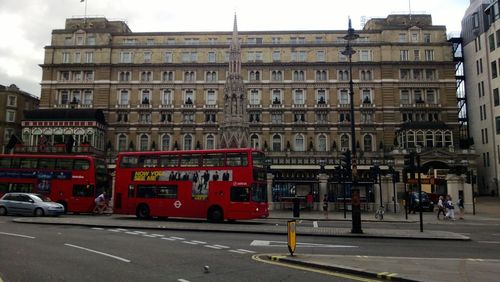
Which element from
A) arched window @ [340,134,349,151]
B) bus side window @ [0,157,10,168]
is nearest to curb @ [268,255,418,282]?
bus side window @ [0,157,10,168]

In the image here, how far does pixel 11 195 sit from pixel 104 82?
44.1 meters

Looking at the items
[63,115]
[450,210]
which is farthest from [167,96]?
[450,210]

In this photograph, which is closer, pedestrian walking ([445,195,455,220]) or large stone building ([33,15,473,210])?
pedestrian walking ([445,195,455,220])

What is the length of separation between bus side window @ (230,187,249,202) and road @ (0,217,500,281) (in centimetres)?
528

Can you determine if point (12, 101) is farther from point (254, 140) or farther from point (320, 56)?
point (320, 56)

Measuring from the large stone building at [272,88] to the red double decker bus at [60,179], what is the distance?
119ft

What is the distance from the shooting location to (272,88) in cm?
6806

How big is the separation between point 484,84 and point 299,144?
91.6 feet

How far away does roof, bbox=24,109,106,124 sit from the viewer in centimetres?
6288

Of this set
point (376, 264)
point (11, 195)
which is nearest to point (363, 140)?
point (11, 195)

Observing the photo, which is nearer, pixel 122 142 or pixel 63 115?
pixel 63 115

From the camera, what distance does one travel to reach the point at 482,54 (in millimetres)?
61500

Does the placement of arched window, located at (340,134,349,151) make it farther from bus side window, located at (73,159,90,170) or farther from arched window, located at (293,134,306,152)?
bus side window, located at (73,159,90,170)

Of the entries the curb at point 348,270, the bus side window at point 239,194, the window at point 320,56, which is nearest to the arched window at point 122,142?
the window at point 320,56
